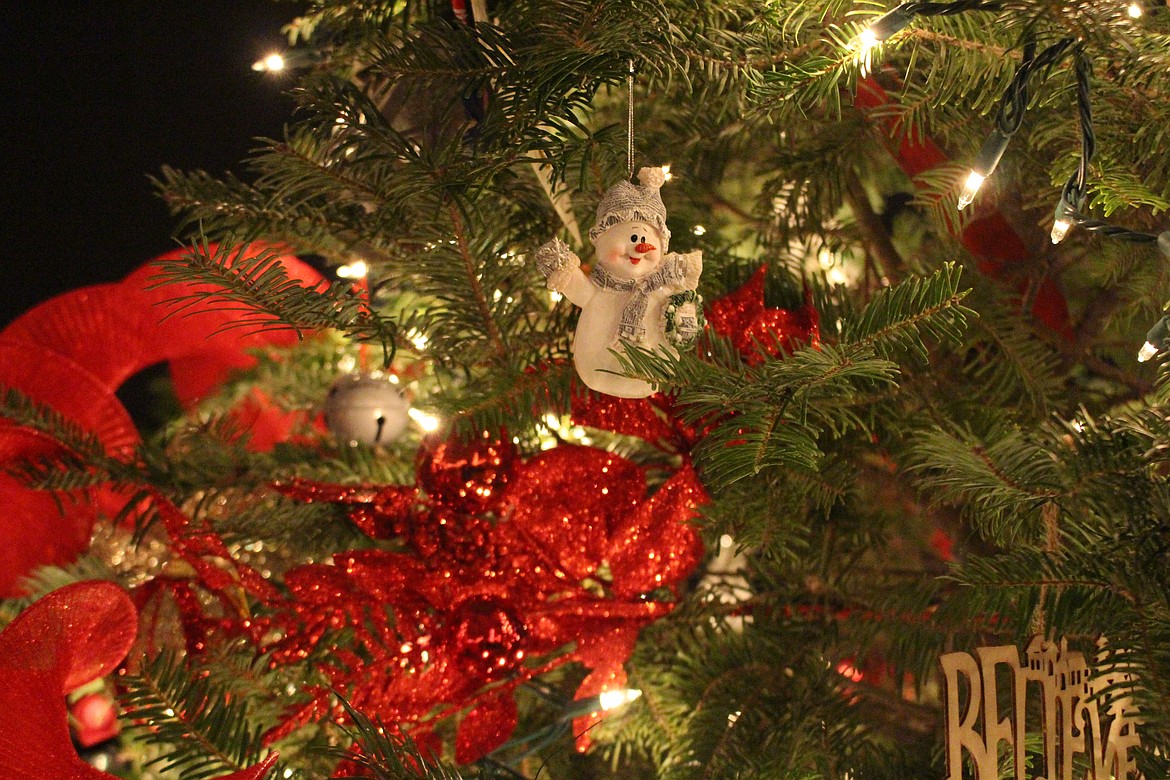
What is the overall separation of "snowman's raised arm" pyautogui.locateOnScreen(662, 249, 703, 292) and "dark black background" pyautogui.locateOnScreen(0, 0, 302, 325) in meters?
0.88

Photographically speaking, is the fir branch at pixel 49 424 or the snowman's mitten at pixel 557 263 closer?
the snowman's mitten at pixel 557 263

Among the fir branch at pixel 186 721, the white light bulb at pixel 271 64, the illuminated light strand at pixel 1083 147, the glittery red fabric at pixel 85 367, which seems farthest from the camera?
the glittery red fabric at pixel 85 367

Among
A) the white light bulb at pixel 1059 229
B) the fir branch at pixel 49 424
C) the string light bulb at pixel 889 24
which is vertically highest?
the string light bulb at pixel 889 24

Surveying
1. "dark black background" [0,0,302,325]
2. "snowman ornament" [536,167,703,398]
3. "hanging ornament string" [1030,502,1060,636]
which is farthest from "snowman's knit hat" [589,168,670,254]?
"dark black background" [0,0,302,325]

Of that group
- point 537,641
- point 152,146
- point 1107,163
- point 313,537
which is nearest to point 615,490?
point 537,641

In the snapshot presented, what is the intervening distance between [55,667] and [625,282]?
1.10ft

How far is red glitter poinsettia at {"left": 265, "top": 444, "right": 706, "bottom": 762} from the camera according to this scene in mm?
564

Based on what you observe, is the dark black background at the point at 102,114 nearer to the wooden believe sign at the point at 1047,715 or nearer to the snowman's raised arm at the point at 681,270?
the snowman's raised arm at the point at 681,270

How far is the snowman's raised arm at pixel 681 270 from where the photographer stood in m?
0.47

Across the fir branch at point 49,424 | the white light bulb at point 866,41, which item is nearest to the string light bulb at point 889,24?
the white light bulb at point 866,41

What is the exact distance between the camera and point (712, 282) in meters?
Result: 0.59

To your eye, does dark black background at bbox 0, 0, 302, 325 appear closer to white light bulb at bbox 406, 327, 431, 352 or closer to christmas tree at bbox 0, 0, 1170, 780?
christmas tree at bbox 0, 0, 1170, 780

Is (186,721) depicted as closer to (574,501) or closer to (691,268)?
(574,501)

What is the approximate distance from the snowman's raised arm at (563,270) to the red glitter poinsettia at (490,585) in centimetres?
14
